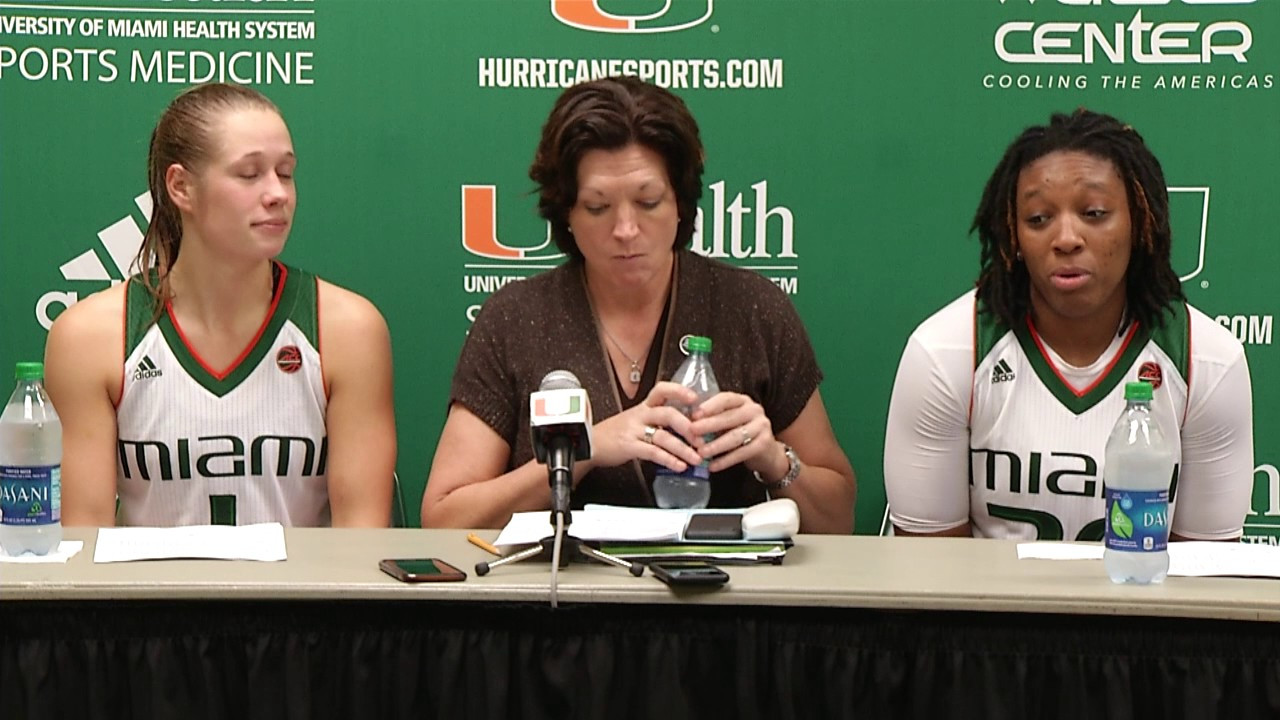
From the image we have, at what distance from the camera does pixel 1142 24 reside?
324 centimetres

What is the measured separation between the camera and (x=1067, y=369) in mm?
2631

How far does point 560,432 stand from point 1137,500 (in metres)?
0.76

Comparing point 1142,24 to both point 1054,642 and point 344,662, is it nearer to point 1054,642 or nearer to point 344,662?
point 1054,642

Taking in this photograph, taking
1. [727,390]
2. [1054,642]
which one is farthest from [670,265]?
[1054,642]

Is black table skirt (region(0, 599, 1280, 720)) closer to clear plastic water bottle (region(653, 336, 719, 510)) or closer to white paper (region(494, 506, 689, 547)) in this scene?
white paper (region(494, 506, 689, 547))

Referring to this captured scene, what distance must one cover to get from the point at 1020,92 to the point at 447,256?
1.33m

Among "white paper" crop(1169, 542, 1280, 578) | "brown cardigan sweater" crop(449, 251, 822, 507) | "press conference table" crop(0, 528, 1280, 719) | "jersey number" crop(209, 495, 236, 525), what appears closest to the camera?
"press conference table" crop(0, 528, 1280, 719)

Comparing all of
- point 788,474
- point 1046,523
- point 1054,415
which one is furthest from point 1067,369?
point 788,474

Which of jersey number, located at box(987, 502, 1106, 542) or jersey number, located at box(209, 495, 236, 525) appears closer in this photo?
jersey number, located at box(987, 502, 1106, 542)

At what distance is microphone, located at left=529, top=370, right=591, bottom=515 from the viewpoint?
6.43 feet

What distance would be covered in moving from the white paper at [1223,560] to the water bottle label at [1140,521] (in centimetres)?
11

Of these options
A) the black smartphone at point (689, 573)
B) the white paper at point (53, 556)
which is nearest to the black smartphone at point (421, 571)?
the black smartphone at point (689, 573)

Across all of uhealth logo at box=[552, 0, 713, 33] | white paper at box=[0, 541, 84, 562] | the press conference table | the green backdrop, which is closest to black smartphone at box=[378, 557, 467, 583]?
the press conference table

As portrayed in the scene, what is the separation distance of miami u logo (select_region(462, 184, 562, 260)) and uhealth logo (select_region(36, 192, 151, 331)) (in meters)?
0.72
